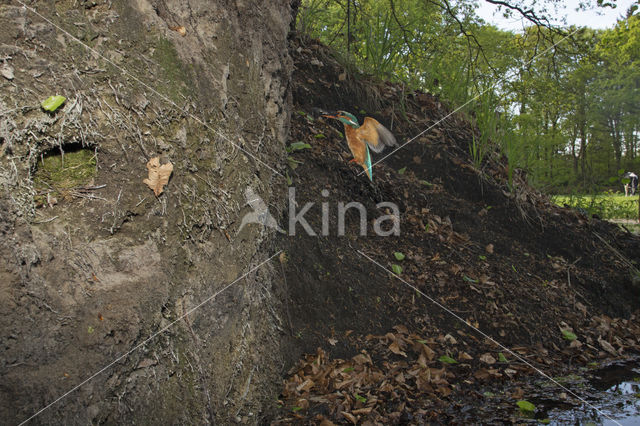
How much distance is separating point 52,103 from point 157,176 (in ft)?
1.47

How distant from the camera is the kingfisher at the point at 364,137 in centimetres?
408

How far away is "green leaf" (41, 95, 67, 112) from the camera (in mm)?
1524

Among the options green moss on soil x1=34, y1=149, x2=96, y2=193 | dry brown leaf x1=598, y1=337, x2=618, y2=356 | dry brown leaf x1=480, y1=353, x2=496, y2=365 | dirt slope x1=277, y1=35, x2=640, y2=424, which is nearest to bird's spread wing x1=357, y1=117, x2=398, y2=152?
dirt slope x1=277, y1=35, x2=640, y2=424

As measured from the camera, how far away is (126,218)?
166 cm

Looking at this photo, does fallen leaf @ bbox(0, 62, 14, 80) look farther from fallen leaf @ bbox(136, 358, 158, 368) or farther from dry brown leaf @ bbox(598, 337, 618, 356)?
dry brown leaf @ bbox(598, 337, 618, 356)

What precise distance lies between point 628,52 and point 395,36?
1580cm

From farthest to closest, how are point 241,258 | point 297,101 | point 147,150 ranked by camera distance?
point 297,101 → point 241,258 → point 147,150

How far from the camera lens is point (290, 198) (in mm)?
3283

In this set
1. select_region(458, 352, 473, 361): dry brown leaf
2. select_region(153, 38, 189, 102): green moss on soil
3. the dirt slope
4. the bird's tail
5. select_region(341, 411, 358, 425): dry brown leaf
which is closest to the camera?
select_region(153, 38, 189, 102): green moss on soil

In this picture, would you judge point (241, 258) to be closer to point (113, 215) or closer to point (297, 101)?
point (113, 215)

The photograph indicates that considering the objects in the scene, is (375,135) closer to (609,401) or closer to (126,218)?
(609,401)

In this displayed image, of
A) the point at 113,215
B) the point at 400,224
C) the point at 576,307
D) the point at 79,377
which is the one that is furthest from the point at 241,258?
the point at 576,307

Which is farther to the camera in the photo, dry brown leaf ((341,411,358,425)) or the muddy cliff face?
dry brown leaf ((341,411,358,425))

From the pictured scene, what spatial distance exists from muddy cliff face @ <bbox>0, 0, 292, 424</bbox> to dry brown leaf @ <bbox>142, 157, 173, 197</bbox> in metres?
0.02
